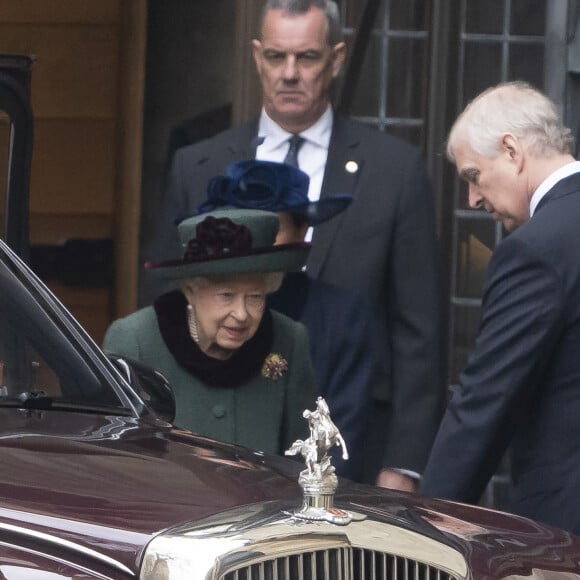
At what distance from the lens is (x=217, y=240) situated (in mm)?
4582

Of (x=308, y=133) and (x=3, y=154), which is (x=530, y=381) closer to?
(x=308, y=133)

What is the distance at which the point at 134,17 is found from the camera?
7492mm

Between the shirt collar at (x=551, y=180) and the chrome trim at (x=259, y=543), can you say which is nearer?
the chrome trim at (x=259, y=543)

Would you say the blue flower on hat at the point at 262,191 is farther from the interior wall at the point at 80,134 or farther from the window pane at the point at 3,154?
the interior wall at the point at 80,134

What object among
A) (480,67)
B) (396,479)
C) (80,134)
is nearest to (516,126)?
(396,479)

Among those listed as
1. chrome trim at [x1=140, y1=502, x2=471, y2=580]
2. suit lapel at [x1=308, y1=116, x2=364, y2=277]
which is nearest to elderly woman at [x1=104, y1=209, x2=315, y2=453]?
suit lapel at [x1=308, y1=116, x2=364, y2=277]

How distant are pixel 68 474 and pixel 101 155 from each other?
4562mm

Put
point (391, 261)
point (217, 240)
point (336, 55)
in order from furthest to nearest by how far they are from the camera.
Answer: point (336, 55) < point (391, 261) < point (217, 240)

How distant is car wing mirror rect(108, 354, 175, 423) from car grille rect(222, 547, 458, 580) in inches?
35.9

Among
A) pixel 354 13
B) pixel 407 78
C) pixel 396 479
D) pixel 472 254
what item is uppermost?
pixel 354 13

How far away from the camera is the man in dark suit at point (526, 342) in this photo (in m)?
4.25

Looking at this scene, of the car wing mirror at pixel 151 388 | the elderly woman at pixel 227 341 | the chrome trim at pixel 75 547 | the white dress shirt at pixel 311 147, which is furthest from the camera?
the white dress shirt at pixel 311 147

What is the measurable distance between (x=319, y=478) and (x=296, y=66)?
2551 mm

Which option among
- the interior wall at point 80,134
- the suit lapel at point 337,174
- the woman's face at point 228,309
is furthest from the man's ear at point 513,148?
the interior wall at point 80,134
